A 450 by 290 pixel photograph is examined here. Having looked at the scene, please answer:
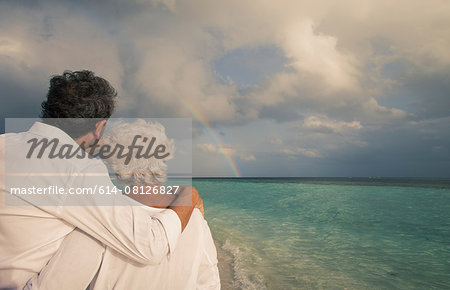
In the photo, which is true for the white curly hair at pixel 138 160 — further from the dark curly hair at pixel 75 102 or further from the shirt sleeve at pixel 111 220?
the shirt sleeve at pixel 111 220

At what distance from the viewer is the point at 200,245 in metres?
1.55

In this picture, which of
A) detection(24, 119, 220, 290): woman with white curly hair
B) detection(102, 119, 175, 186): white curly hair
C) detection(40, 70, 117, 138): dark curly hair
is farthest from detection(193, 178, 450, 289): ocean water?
detection(40, 70, 117, 138): dark curly hair

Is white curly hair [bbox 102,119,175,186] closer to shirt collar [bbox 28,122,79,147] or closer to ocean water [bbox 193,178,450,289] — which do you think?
shirt collar [bbox 28,122,79,147]

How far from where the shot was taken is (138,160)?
1.51m

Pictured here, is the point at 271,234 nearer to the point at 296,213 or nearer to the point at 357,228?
the point at 357,228

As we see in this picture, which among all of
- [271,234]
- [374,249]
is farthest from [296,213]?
[374,249]

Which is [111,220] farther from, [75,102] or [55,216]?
[75,102]

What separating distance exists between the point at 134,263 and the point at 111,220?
34 cm

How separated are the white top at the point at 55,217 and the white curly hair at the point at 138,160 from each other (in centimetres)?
26

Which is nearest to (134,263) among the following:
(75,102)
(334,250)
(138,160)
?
(138,160)

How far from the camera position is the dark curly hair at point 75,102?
154cm

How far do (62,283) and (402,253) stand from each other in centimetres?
770

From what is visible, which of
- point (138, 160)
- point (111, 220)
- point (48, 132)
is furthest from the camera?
point (138, 160)

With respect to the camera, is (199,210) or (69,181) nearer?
(69,181)
